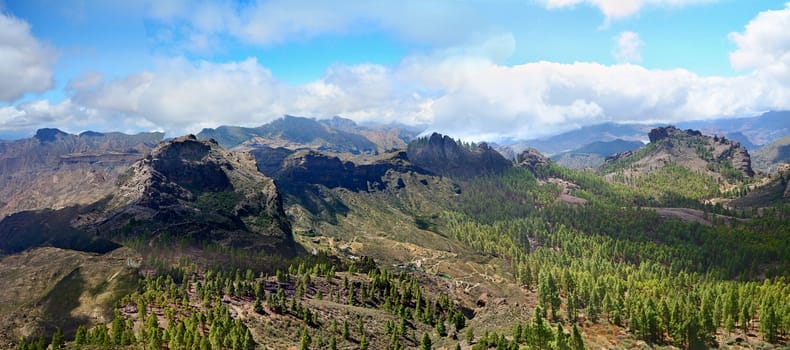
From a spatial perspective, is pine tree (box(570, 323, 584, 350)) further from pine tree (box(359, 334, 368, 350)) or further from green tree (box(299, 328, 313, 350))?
green tree (box(299, 328, 313, 350))

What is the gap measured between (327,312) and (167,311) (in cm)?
6045

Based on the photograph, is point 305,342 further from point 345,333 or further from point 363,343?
point 345,333

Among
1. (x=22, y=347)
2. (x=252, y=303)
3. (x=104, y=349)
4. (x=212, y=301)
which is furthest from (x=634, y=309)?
(x=22, y=347)

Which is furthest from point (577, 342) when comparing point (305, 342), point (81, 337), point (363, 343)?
point (81, 337)

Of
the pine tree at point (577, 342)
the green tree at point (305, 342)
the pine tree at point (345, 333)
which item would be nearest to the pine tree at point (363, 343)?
the pine tree at point (345, 333)

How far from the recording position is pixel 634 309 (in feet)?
516

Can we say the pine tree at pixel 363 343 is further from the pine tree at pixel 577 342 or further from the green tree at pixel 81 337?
the green tree at pixel 81 337

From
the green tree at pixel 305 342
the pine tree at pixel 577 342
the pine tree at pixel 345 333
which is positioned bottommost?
the pine tree at pixel 345 333

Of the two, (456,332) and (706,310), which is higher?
(706,310)

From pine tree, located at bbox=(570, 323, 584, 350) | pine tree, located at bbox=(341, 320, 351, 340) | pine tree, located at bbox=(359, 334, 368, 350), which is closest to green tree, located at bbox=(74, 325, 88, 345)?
pine tree, located at bbox=(341, 320, 351, 340)

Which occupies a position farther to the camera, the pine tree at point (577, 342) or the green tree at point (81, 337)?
the green tree at point (81, 337)

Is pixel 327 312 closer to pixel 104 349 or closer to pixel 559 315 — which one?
pixel 104 349

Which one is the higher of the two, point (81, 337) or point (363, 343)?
point (81, 337)

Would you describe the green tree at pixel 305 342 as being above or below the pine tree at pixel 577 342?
below
